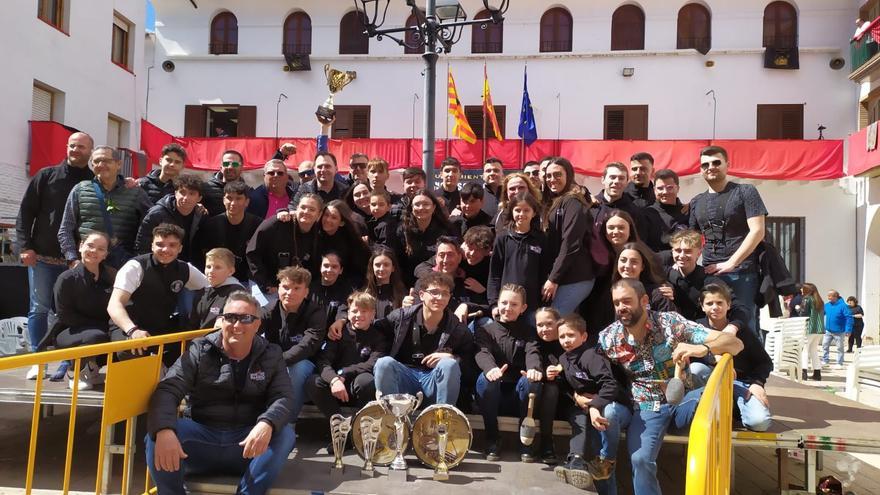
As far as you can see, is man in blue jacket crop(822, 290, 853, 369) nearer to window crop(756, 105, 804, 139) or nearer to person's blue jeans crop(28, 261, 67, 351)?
window crop(756, 105, 804, 139)

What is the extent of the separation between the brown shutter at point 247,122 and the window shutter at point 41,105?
696 centimetres

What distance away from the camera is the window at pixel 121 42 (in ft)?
68.4

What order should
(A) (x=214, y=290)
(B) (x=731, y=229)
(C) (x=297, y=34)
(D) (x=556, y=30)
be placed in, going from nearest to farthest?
(A) (x=214, y=290), (B) (x=731, y=229), (D) (x=556, y=30), (C) (x=297, y=34)

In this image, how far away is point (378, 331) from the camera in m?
5.25

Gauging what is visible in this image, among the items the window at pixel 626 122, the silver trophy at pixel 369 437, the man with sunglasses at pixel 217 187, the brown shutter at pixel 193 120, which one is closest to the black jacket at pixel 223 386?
the silver trophy at pixel 369 437

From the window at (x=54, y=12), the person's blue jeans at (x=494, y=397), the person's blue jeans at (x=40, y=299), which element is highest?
the window at (x=54, y=12)

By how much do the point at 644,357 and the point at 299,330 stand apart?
2.69 metres

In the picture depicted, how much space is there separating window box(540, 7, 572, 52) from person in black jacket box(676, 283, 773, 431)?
64.8 ft

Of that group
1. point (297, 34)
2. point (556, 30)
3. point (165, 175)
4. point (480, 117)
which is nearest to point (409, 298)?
point (165, 175)

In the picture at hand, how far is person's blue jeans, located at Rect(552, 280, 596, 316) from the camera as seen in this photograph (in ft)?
17.3

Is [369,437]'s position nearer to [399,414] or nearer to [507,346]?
[399,414]

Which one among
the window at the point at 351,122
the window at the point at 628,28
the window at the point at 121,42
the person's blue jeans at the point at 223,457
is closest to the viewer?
the person's blue jeans at the point at 223,457

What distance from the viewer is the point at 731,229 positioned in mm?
5383

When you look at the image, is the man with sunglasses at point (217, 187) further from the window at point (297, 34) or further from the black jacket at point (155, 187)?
the window at point (297, 34)
